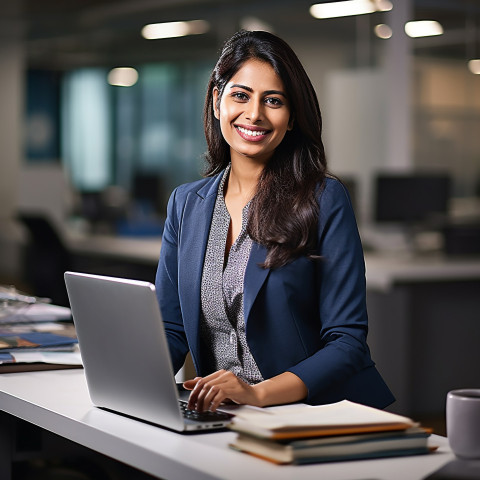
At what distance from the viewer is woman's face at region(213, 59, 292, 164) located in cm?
211

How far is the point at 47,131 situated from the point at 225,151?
1271 cm

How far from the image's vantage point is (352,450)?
1482 millimetres

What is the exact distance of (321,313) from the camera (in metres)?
2.07

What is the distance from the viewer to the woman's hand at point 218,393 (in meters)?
1.71

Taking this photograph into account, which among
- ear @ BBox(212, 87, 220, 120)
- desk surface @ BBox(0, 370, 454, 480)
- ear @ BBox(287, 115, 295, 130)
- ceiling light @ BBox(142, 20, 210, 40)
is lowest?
desk surface @ BBox(0, 370, 454, 480)

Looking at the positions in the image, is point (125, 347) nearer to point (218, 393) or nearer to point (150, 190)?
point (218, 393)

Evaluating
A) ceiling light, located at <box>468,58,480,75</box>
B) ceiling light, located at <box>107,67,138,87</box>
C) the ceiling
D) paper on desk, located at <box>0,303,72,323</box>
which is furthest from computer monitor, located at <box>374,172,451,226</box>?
ceiling light, located at <box>107,67,138,87</box>

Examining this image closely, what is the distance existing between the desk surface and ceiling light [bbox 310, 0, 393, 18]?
6.51 metres

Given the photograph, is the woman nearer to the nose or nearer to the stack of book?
the nose

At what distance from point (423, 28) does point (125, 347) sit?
7.10m

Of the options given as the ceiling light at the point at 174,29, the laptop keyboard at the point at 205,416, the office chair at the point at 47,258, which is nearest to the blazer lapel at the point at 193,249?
the laptop keyboard at the point at 205,416

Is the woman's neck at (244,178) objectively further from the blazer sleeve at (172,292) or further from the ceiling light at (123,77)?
the ceiling light at (123,77)

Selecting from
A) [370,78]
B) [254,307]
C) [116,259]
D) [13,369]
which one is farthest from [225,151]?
[370,78]

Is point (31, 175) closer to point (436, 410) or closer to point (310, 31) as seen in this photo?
point (310, 31)
